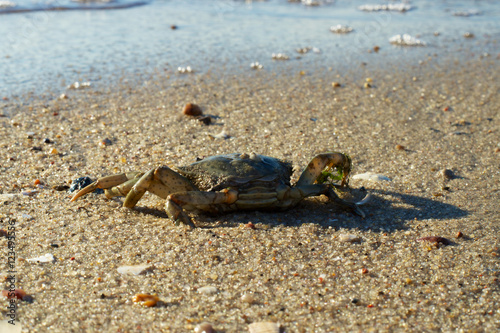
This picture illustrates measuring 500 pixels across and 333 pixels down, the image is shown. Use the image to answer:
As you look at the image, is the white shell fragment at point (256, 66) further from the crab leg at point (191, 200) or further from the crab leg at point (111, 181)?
the crab leg at point (191, 200)

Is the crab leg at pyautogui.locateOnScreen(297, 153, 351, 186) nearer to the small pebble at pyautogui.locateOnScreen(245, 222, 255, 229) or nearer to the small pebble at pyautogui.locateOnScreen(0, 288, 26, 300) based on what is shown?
the small pebble at pyautogui.locateOnScreen(245, 222, 255, 229)

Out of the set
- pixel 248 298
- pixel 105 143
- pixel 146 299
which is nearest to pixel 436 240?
pixel 248 298

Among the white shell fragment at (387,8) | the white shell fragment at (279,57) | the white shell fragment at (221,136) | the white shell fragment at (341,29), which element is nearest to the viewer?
the white shell fragment at (221,136)

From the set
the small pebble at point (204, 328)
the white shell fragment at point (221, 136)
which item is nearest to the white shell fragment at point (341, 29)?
the white shell fragment at point (221, 136)

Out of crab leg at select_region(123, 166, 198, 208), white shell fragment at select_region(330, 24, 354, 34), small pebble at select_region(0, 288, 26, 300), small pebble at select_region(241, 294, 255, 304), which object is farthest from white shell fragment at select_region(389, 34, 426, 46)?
small pebble at select_region(0, 288, 26, 300)

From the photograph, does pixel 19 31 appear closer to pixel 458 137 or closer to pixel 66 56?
pixel 66 56

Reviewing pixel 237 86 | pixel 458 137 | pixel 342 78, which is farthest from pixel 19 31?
pixel 458 137

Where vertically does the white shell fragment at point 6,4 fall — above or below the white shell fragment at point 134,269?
above
